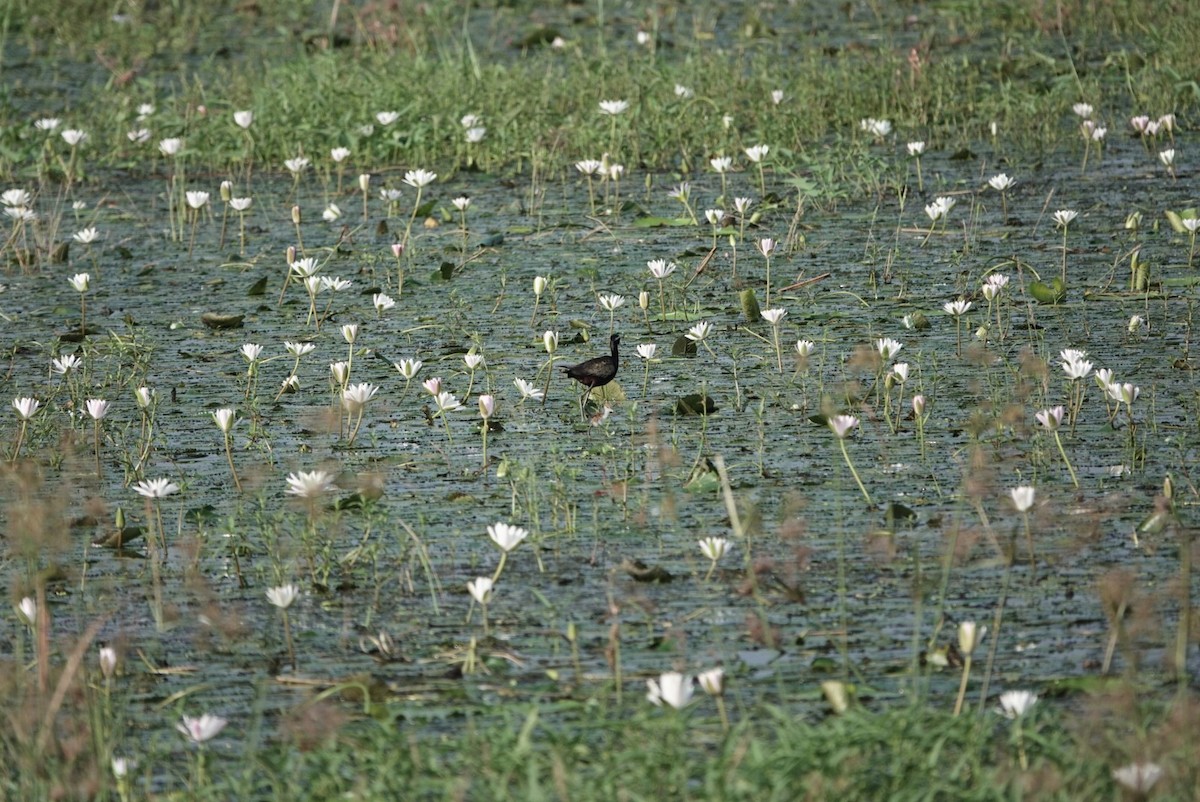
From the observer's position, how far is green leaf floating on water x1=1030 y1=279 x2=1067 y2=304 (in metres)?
5.77

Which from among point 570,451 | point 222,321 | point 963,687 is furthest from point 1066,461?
point 222,321

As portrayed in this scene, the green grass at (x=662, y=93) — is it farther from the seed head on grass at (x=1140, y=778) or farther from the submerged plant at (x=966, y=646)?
the seed head on grass at (x=1140, y=778)

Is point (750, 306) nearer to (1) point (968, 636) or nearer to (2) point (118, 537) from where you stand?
(2) point (118, 537)

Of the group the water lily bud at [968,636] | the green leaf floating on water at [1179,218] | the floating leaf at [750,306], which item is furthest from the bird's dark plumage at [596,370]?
the green leaf floating on water at [1179,218]

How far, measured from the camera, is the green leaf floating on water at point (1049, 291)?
5.77 metres

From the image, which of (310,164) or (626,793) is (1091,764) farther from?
(310,164)

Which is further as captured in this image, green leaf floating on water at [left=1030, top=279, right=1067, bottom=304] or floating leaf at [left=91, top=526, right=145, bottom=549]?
green leaf floating on water at [left=1030, top=279, right=1067, bottom=304]

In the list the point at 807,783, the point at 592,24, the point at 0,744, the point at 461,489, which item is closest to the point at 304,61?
the point at 592,24

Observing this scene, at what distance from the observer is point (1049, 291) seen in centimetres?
577

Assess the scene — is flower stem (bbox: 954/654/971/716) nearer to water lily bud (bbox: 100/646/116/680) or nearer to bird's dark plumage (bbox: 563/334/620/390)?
water lily bud (bbox: 100/646/116/680)

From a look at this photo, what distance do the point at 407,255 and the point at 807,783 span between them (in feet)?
14.7

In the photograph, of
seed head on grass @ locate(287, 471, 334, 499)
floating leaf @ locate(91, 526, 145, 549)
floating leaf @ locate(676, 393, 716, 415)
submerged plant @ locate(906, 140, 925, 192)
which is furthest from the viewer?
submerged plant @ locate(906, 140, 925, 192)

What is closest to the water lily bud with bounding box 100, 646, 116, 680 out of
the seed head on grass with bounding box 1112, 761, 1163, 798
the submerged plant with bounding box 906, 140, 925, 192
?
the seed head on grass with bounding box 1112, 761, 1163, 798

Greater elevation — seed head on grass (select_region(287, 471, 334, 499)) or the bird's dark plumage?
seed head on grass (select_region(287, 471, 334, 499))
